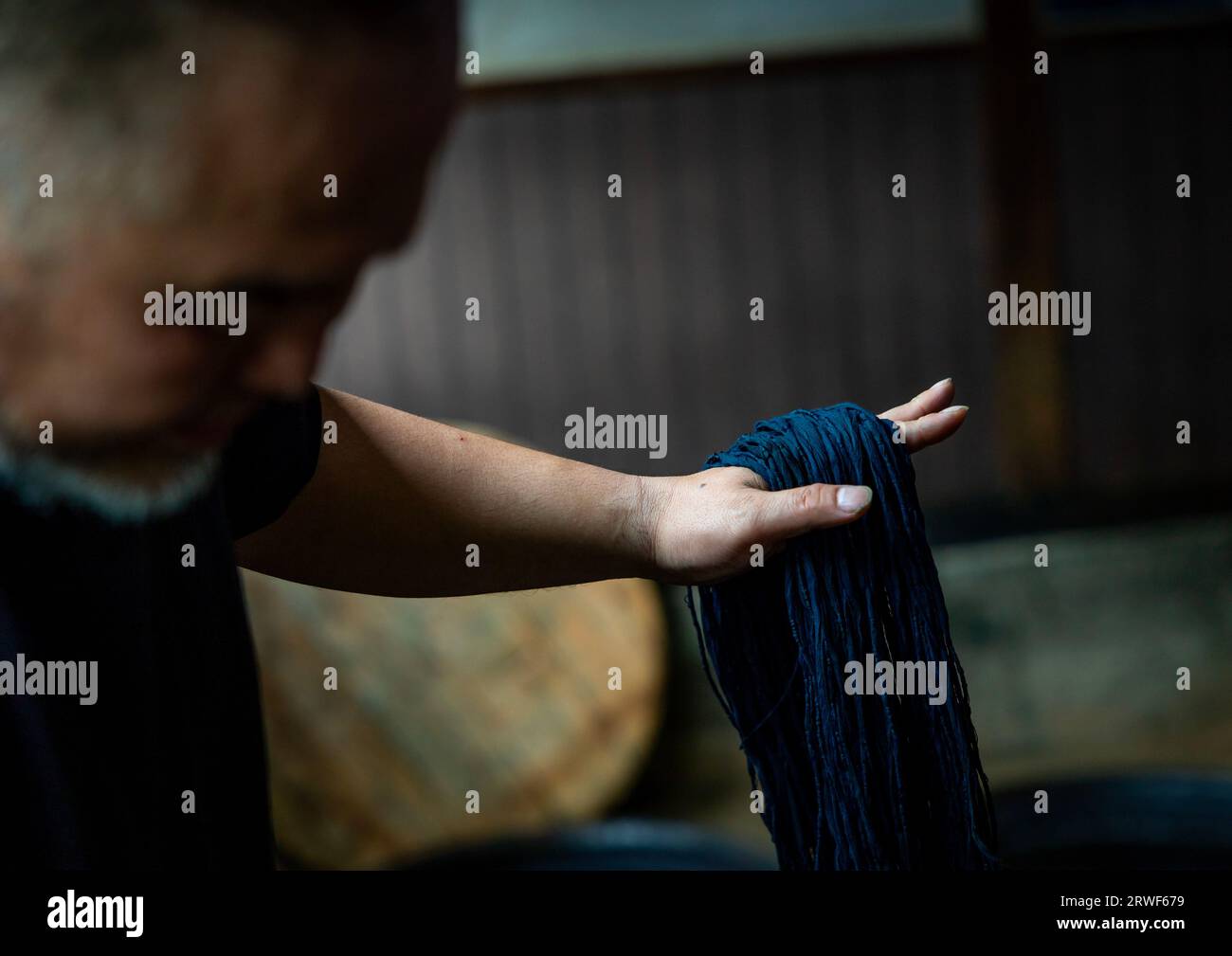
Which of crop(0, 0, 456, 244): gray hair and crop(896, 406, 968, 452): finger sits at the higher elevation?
crop(0, 0, 456, 244): gray hair

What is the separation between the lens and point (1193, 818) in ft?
3.19

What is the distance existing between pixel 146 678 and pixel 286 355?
8.7 inches

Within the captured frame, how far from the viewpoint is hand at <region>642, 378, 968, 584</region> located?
556mm

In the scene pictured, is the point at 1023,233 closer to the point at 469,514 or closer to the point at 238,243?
the point at 469,514

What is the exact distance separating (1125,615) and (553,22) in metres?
1.42

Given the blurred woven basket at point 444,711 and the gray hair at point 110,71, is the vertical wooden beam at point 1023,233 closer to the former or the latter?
the blurred woven basket at point 444,711

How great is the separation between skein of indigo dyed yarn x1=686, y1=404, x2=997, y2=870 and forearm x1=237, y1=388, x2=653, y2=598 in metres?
0.08

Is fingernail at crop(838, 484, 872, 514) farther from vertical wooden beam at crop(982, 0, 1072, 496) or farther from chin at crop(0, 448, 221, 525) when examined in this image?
vertical wooden beam at crop(982, 0, 1072, 496)

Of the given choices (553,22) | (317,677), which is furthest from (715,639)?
(553,22)

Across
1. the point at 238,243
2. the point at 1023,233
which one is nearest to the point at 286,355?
the point at 238,243

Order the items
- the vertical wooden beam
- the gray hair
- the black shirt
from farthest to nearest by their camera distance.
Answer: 1. the vertical wooden beam
2. the black shirt
3. the gray hair

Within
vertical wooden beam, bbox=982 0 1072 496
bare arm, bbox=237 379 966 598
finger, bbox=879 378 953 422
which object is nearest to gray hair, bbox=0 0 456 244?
bare arm, bbox=237 379 966 598

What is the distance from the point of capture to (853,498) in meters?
0.55

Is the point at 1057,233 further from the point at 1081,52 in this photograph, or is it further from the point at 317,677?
the point at 317,677
